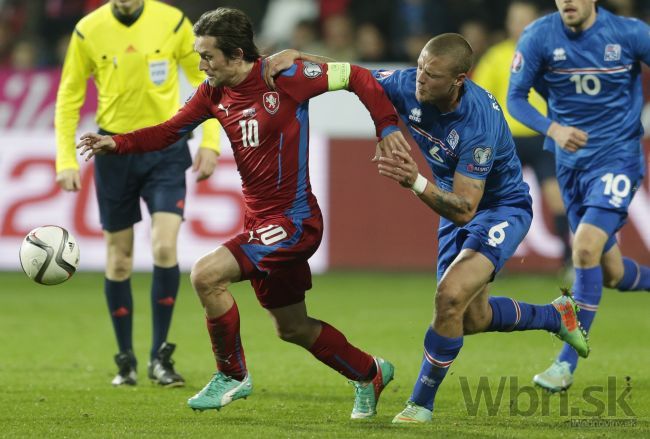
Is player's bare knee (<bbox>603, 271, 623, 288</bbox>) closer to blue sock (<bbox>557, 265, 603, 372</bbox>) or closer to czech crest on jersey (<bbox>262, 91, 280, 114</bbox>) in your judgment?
blue sock (<bbox>557, 265, 603, 372</bbox>)

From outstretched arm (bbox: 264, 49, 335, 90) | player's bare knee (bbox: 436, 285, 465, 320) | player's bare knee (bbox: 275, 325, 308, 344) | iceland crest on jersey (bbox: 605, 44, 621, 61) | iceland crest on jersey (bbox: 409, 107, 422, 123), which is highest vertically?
outstretched arm (bbox: 264, 49, 335, 90)

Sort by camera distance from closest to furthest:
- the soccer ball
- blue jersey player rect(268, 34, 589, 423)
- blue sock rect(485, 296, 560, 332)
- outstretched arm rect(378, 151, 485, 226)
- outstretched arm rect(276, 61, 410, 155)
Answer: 1. outstretched arm rect(378, 151, 485, 226)
2. blue jersey player rect(268, 34, 589, 423)
3. outstretched arm rect(276, 61, 410, 155)
4. blue sock rect(485, 296, 560, 332)
5. the soccer ball

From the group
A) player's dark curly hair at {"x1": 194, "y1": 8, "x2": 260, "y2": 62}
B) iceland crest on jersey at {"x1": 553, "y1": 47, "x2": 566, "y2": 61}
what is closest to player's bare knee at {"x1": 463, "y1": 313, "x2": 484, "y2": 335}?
player's dark curly hair at {"x1": 194, "y1": 8, "x2": 260, "y2": 62}

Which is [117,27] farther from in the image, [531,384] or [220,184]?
[220,184]

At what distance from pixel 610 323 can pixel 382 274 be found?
149 inches

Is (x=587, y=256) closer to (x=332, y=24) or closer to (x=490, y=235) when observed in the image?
(x=490, y=235)

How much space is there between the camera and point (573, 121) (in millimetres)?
7613

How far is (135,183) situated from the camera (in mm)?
7773

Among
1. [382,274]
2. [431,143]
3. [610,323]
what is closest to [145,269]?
[382,274]

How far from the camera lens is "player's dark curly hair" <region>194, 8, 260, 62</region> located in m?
5.97

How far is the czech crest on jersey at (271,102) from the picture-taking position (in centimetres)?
609

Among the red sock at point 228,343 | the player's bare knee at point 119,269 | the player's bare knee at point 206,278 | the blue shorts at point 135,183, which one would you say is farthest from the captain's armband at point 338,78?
the player's bare knee at point 119,269

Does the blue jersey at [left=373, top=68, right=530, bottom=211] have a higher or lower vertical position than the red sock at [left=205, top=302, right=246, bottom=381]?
higher

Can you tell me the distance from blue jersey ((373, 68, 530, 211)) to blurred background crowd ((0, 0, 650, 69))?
7.90 meters
